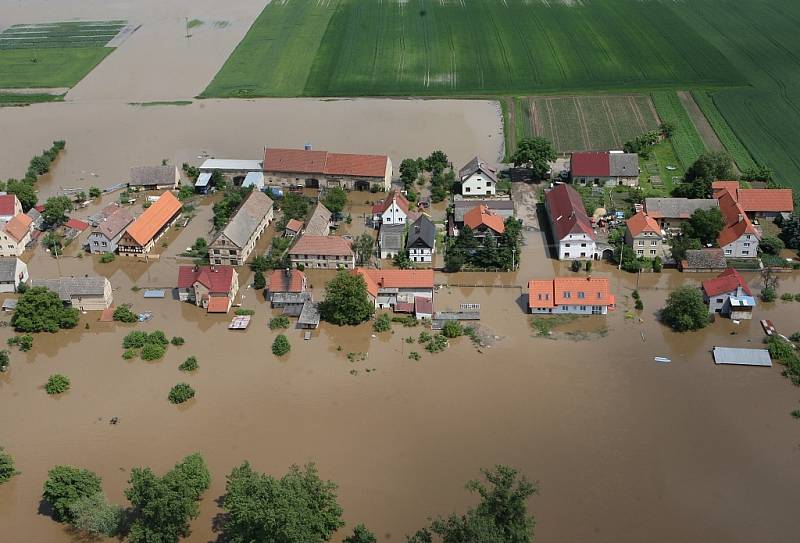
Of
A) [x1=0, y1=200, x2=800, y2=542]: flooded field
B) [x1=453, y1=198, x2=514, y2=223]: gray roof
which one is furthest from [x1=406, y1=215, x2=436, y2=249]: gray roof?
[x1=0, y1=200, x2=800, y2=542]: flooded field

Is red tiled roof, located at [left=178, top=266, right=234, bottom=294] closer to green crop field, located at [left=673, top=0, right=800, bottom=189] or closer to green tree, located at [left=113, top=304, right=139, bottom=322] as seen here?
green tree, located at [left=113, top=304, right=139, bottom=322]

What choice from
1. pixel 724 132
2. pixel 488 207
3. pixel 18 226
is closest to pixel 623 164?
pixel 488 207

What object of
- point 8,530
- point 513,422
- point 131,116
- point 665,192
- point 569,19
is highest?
point 569,19

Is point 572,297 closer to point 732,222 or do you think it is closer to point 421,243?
point 421,243

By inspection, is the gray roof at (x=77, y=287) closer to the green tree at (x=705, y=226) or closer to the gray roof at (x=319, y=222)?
the gray roof at (x=319, y=222)

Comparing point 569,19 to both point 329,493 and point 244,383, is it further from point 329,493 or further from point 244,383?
point 329,493

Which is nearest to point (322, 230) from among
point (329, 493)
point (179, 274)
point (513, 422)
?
point (179, 274)
